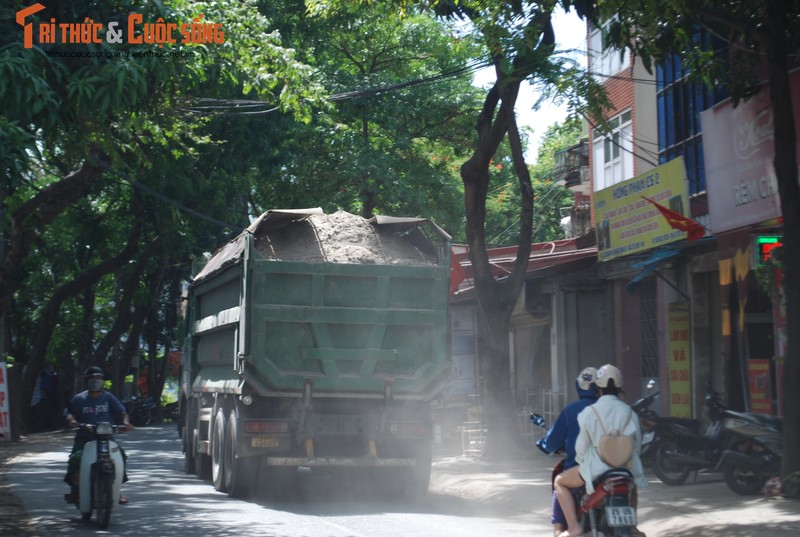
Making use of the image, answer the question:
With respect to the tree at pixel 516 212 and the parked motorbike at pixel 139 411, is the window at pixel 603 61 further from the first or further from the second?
the parked motorbike at pixel 139 411

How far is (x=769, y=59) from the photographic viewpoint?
39.0 ft

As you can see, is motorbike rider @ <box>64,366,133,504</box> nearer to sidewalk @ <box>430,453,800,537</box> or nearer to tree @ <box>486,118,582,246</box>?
sidewalk @ <box>430,453,800,537</box>

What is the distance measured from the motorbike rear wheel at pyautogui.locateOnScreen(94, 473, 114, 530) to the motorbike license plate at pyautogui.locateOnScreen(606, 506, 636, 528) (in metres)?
5.71

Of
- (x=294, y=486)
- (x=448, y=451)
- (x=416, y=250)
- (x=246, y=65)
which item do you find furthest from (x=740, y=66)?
(x=448, y=451)

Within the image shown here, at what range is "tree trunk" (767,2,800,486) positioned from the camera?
1135 centimetres

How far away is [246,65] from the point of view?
1550cm

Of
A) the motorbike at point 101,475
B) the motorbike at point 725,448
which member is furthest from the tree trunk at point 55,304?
the motorbike at point 725,448

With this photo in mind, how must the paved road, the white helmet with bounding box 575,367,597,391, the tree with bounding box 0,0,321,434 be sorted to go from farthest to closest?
the paved road
the tree with bounding box 0,0,321,434
the white helmet with bounding box 575,367,597,391

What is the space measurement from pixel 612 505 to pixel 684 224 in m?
9.84

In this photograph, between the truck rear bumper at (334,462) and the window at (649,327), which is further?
the window at (649,327)

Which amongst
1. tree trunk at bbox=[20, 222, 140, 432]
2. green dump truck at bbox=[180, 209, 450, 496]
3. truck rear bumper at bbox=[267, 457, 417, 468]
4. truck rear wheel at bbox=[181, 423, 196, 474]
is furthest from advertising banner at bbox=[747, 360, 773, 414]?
tree trunk at bbox=[20, 222, 140, 432]

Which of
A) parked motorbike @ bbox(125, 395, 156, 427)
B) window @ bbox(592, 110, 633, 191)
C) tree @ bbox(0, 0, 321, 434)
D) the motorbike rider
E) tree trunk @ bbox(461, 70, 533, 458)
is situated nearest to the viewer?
tree @ bbox(0, 0, 321, 434)

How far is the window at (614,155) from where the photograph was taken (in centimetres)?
2292

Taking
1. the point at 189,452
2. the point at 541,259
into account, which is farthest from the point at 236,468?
the point at 541,259
